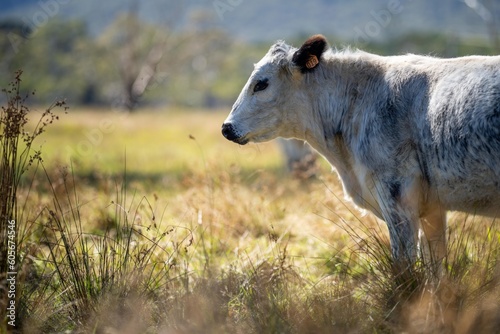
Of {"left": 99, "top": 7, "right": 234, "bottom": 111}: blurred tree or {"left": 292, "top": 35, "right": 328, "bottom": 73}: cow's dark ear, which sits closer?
{"left": 292, "top": 35, "right": 328, "bottom": 73}: cow's dark ear

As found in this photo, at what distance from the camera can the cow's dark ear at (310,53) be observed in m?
6.28

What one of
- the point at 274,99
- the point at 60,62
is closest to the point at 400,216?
the point at 274,99

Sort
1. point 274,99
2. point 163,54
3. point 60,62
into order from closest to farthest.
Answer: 1. point 274,99
2. point 163,54
3. point 60,62

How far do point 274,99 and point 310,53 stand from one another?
569 mm

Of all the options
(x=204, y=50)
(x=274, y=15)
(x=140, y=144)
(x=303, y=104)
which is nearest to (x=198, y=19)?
(x=204, y=50)

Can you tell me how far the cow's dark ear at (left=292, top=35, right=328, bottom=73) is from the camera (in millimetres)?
6280

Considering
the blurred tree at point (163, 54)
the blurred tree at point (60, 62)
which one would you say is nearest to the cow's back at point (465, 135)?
the blurred tree at point (163, 54)

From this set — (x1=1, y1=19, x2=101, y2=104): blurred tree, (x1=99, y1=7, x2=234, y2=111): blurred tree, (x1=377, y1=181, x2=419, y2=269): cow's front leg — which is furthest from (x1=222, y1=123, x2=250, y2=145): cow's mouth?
Answer: (x1=1, y1=19, x2=101, y2=104): blurred tree

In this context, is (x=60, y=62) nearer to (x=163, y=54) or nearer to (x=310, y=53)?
(x=163, y=54)

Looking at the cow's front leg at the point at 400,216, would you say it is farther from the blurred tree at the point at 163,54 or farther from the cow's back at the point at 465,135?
the blurred tree at the point at 163,54

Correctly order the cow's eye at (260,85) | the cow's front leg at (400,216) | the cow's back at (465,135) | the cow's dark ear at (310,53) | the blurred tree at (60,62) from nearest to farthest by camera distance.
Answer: the cow's back at (465,135), the cow's front leg at (400,216), the cow's dark ear at (310,53), the cow's eye at (260,85), the blurred tree at (60,62)

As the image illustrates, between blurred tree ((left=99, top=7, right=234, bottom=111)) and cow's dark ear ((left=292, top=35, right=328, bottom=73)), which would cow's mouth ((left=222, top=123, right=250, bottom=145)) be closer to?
cow's dark ear ((left=292, top=35, right=328, bottom=73))

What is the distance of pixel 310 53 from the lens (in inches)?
249

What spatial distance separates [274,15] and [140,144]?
176452mm
